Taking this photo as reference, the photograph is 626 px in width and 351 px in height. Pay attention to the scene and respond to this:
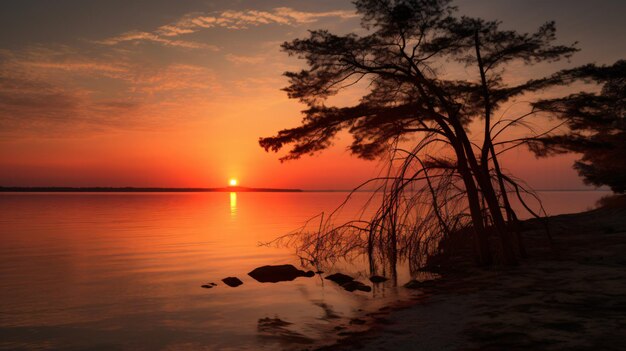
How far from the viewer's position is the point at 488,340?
23.9 ft

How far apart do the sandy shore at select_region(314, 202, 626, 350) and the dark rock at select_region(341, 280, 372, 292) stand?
205 cm

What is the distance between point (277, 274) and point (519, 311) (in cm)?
932

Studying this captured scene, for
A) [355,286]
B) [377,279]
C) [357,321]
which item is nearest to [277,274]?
[355,286]

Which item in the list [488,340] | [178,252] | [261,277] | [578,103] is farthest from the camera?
[178,252]

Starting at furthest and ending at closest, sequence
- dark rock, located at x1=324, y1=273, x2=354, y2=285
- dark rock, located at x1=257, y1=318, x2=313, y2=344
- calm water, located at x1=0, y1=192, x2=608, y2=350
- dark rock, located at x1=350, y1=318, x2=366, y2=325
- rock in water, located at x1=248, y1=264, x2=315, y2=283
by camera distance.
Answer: rock in water, located at x1=248, y1=264, x2=315, y2=283, dark rock, located at x1=324, y1=273, x2=354, y2=285, dark rock, located at x1=350, y1=318, x2=366, y2=325, calm water, located at x1=0, y1=192, x2=608, y2=350, dark rock, located at x1=257, y1=318, x2=313, y2=344

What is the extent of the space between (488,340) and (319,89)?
9.01 meters

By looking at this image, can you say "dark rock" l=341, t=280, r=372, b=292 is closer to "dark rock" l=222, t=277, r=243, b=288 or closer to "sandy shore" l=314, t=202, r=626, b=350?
"sandy shore" l=314, t=202, r=626, b=350

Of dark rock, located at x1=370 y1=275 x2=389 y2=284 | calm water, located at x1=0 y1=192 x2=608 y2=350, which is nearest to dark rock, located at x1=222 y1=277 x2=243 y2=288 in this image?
calm water, located at x1=0 y1=192 x2=608 y2=350

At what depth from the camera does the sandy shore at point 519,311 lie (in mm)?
7172

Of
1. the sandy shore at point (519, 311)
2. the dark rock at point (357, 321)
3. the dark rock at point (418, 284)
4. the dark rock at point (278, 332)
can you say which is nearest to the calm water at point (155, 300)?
the dark rock at point (278, 332)

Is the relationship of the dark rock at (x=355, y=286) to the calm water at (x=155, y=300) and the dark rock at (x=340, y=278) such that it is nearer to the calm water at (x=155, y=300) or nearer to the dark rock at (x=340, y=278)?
the calm water at (x=155, y=300)

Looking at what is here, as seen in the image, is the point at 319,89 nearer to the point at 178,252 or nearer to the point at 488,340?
the point at 488,340

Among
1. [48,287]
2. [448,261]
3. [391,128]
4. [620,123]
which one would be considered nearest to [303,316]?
[391,128]

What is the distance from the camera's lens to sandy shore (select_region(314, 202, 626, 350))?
7.17 metres
